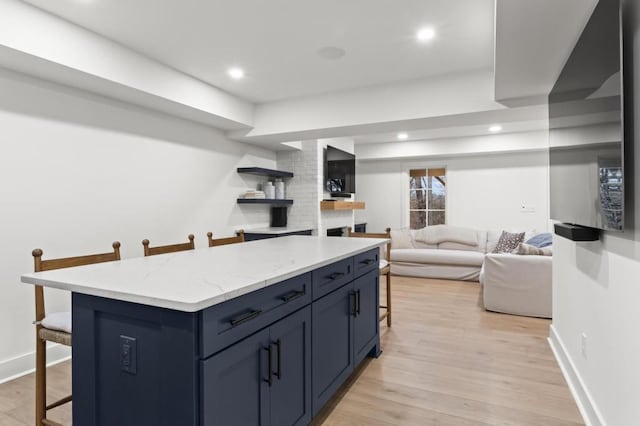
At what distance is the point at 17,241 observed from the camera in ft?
8.61

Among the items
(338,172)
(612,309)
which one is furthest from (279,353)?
(338,172)

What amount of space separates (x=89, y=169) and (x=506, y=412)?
346cm

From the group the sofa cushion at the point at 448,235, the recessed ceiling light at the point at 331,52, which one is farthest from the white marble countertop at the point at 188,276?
the sofa cushion at the point at 448,235

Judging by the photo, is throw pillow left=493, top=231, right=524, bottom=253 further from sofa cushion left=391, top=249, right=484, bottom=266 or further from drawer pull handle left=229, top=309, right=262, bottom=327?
drawer pull handle left=229, top=309, right=262, bottom=327

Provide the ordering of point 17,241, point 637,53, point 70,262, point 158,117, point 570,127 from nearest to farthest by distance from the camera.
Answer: point 637,53
point 70,262
point 570,127
point 17,241
point 158,117

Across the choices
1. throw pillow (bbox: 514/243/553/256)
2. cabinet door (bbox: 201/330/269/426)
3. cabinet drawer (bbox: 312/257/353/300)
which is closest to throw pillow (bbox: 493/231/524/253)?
throw pillow (bbox: 514/243/553/256)

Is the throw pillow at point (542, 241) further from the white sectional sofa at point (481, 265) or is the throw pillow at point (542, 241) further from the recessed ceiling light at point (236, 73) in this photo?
the recessed ceiling light at point (236, 73)

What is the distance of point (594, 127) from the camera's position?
163 cm

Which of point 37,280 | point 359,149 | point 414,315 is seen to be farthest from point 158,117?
point 359,149

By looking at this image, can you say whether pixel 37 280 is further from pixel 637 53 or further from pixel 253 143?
pixel 253 143

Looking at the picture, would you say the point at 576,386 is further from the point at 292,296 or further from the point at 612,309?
the point at 292,296

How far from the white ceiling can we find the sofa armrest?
2.02 m

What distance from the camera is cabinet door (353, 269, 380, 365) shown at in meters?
2.44

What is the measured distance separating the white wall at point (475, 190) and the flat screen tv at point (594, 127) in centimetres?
511
